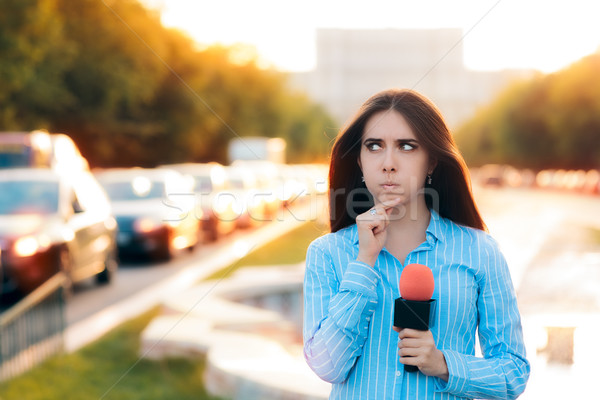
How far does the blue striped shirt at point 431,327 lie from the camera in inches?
84.9

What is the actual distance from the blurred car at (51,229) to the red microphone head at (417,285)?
8.53 metres

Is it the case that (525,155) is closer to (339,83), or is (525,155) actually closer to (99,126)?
(99,126)

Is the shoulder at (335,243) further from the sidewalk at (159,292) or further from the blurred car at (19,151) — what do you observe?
the blurred car at (19,151)

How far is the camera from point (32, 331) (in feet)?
23.3

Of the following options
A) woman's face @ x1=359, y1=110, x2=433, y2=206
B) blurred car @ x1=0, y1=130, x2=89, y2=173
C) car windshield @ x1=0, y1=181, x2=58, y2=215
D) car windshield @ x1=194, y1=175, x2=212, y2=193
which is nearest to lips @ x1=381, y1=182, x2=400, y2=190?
woman's face @ x1=359, y1=110, x2=433, y2=206

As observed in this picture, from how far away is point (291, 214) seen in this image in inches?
1240

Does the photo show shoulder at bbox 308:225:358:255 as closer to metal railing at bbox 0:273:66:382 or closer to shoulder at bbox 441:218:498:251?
shoulder at bbox 441:218:498:251

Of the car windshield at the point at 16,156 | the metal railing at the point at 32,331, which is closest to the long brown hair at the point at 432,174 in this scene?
the metal railing at the point at 32,331

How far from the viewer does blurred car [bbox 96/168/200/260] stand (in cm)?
1502

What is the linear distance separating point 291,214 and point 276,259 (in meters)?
15.4

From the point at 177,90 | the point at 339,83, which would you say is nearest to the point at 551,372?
the point at 177,90

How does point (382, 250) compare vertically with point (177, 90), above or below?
below

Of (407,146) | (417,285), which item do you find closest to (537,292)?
(407,146)

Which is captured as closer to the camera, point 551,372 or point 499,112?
point 551,372
